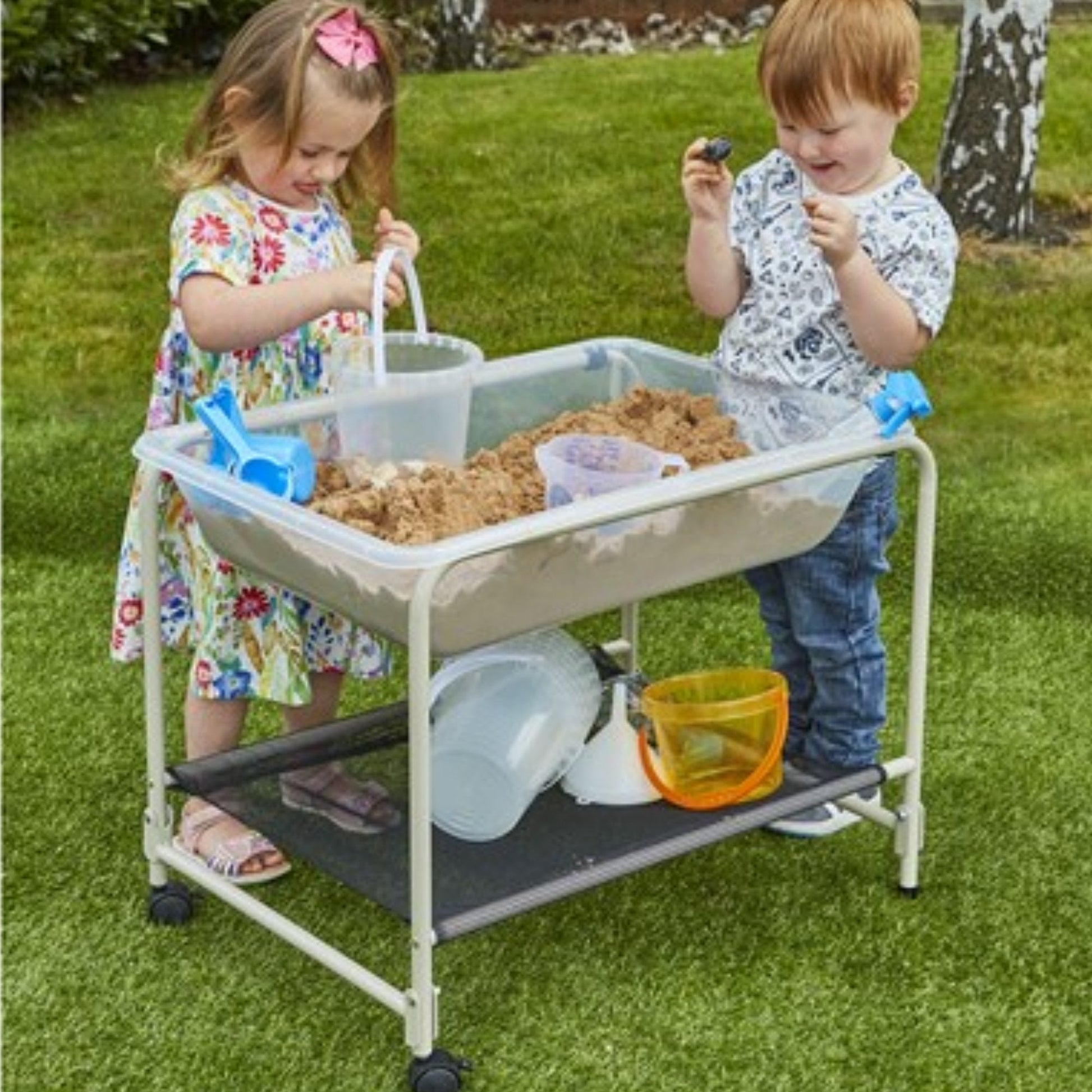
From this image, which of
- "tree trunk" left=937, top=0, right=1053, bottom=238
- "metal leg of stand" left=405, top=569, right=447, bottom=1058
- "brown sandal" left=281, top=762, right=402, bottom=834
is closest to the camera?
"metal leg of stand" left=405, top=569, right=447, bottom=1058

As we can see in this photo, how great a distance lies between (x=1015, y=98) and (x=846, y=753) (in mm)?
3689

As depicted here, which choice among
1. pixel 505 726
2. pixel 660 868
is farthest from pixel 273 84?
pixel 660 868

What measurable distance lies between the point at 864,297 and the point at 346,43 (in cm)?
79

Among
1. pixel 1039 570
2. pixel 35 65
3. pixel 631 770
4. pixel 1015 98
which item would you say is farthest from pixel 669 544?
pixel 35 65

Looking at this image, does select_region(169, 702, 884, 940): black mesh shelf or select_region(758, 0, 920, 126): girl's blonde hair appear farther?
select_region(758, 0, 920, 126): girl's blonde hair

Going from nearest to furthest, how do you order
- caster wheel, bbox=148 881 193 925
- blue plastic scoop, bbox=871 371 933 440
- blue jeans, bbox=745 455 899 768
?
1. blue plastic scoop, bbox=871 371 933 440
2. caster wheel, bbox=148 881 193 925
3. blue jeans, bbox=745 455 899 768

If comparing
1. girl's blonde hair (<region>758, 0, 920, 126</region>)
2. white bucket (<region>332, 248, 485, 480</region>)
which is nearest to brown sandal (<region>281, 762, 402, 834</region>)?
white bucket (<region>332, 248, 485, 480</region>)

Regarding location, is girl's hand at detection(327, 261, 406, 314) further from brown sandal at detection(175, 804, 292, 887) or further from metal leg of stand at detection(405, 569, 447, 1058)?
brown sandal at detection(175, 804, 292, 887)

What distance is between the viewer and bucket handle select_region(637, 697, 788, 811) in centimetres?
332

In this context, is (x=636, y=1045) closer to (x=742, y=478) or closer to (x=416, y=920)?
(x=416, y=920)

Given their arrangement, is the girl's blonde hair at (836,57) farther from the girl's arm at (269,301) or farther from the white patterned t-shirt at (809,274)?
the girl's arm at (269,301)

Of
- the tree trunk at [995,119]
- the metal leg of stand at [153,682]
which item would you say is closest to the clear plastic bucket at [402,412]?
the metal leg of stand at [153,682]

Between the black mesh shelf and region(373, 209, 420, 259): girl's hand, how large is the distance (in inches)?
28.3

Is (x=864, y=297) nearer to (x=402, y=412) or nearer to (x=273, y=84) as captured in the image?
(x=402, y=412)
